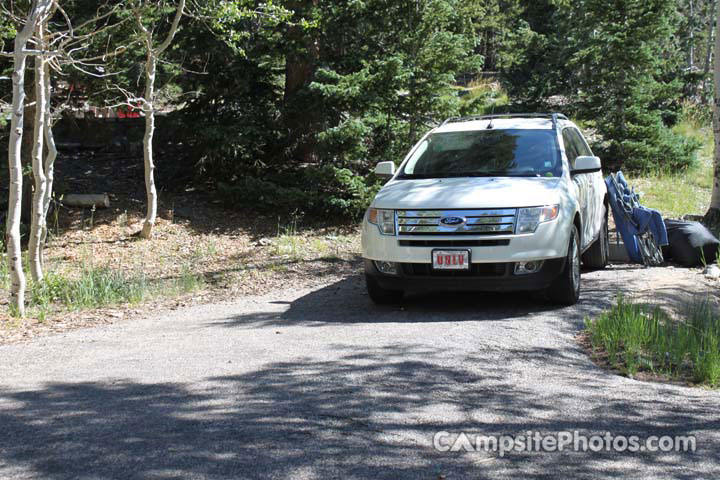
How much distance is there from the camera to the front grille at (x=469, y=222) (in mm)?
7715

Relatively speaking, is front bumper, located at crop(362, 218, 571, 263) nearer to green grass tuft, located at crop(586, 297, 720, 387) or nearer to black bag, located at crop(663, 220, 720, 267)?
green grass tuft, located at crop(586, 297, 720, 387)

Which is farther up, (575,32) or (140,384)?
(575,32)

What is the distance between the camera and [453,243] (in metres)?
7.79

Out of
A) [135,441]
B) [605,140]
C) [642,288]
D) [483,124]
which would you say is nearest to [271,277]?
[483,124]

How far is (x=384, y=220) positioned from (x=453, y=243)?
0.79 meters

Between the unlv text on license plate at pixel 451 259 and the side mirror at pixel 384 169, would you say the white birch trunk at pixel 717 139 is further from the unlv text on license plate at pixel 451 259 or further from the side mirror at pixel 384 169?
the unlv text on license plate at pixel 451 259

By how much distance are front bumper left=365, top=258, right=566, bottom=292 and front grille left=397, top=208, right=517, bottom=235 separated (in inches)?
12.8

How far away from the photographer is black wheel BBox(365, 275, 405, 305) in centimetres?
837

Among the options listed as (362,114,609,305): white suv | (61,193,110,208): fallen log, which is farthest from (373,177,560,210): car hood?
(61,193,110,208): fallen log

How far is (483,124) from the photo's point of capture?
9617 millimetres

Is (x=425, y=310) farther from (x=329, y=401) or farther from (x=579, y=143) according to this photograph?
(x=579, y=143)

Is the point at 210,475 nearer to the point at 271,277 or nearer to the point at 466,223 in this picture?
the point at 466,223

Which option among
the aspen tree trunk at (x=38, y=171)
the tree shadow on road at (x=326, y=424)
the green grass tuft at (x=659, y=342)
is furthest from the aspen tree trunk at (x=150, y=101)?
the green grass tuft at (x=659, y=342)

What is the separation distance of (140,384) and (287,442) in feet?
5.57
